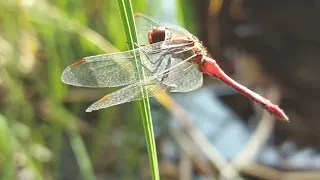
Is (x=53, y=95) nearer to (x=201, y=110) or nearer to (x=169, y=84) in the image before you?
(x=169, y=84)

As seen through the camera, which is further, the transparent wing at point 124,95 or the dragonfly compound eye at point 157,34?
the dragonfly compound eye at point 157,34

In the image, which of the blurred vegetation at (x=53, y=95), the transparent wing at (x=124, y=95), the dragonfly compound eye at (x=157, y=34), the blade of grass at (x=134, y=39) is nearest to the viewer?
the blade of grass at (x=134, y=39)

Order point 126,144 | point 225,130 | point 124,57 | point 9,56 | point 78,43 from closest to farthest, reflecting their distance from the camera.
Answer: point 124,57
point 9,56
point 78,43
point 126,144
point 225,130

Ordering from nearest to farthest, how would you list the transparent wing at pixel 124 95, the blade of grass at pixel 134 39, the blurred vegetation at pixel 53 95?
the blade of grass at pixel 134 39, the transparent wing at pixel 124 95, the blurred vegetation at pixel 53 95

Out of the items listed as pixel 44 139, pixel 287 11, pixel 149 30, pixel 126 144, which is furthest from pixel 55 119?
pixel 287 11

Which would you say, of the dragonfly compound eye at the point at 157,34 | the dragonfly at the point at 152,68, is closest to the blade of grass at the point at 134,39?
the dragonfly at the point at 152,68

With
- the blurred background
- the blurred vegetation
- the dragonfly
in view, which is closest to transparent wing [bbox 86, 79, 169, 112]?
the dragonfly

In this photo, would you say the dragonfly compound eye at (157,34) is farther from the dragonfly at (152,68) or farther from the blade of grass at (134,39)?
the blade of grass at (134,39)

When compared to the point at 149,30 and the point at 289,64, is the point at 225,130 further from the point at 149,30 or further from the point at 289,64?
the point at 149,30
